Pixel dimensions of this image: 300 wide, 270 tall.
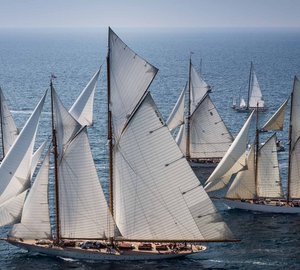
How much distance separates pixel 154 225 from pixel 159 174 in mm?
4568

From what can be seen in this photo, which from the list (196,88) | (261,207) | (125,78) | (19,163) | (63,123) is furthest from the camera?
(196,88)

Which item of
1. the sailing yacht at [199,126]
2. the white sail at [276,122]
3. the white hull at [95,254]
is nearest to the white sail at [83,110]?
the white hull at [95,254]

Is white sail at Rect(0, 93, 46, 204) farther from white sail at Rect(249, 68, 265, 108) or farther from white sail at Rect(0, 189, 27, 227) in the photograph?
white sail at Rect(249, 68, 265, 108)

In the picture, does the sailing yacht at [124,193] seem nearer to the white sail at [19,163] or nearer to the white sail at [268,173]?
the white sail at [19,163]

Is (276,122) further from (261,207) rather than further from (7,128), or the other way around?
(7,128)

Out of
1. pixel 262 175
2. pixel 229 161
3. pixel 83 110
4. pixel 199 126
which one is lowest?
pixel 262 175

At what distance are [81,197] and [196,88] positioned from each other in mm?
34196

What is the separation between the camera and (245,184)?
7488 cm

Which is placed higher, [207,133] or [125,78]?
[125,78]

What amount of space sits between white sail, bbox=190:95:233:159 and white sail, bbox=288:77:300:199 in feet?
53.8

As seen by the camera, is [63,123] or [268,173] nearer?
[63,123]

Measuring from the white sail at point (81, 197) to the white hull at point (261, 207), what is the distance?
19162 millimetres

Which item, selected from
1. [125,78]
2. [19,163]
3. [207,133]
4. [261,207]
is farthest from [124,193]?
Result: [207,133]

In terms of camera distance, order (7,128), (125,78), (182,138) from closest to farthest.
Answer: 1. (125,78)
2. (7,128)
3. (182,138)
